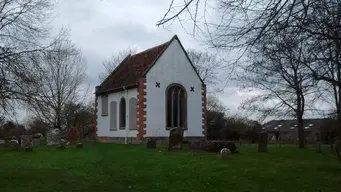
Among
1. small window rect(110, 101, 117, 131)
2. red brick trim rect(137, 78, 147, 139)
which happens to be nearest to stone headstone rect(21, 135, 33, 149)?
red brick trim rect(137, 78, 147, 139)

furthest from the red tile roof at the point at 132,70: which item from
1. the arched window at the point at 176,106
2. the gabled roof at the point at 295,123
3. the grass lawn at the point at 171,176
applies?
the grass lawn at the point at 171,176

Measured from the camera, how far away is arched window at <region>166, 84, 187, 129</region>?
109 feet

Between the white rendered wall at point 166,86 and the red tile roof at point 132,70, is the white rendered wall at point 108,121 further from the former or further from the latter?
the white rendered wall at point 166,86

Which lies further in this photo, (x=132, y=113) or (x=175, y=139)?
(x=132, y=113)

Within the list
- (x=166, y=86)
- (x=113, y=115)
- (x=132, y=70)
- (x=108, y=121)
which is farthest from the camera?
(x=108, y=121)

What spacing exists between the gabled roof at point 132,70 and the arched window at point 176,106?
2466mm

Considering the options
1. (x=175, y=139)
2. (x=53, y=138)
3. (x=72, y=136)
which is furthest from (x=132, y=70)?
(x=175, y=139)

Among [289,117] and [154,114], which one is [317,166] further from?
[154,114]

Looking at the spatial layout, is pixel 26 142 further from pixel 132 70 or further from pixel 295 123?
pixel 295 123

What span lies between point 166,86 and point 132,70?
4246 millimetres

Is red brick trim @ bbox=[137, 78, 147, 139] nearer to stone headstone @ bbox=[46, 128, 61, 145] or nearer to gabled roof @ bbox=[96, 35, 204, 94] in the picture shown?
gabled roof @ bbox=[96, 35, 204, 94]

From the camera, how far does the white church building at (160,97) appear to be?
32344 millimetres

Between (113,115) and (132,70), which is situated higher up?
(132,70)

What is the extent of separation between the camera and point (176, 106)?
33.8 metres
